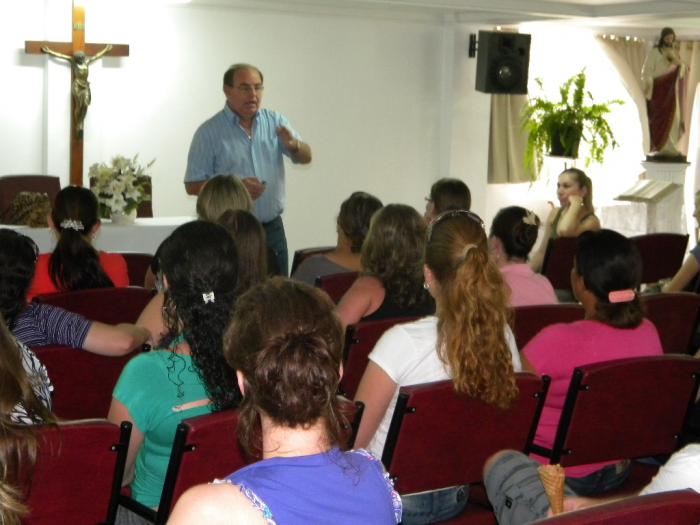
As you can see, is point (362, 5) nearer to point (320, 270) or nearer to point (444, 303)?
point (320, 270)

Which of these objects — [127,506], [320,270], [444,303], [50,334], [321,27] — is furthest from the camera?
[321,27]

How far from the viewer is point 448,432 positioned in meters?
2.96

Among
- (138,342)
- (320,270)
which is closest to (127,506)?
(138,342)

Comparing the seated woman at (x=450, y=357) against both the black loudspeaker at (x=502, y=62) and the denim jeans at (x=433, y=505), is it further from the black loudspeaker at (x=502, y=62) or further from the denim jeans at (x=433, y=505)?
the black loudspeaker at (x=502, y=62)

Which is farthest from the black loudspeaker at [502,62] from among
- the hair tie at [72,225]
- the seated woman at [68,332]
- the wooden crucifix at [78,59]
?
the seated woman at [68,332]

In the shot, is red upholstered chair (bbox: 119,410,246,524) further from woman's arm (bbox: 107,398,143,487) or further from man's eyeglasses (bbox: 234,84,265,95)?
man's eyeglasses (bbox: 234,84,265,95)

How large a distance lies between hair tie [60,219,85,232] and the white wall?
402 cm

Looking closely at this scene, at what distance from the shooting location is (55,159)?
27.0ft

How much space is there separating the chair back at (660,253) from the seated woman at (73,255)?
132 inches

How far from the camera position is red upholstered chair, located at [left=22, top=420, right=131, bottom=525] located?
2.36 m

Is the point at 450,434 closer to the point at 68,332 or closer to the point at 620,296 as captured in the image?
the point at 620,296

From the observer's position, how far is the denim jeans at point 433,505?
304 cm

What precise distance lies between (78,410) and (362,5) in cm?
646

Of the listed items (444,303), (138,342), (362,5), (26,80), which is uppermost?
(362,5)
